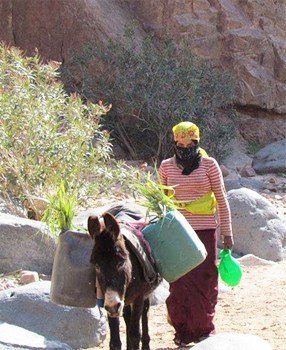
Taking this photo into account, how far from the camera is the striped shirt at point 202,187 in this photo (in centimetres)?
549

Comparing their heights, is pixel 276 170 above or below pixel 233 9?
below

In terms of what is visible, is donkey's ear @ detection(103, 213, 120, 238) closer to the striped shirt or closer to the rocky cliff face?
the striped shirt

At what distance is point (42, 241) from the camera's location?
6988 millimetres

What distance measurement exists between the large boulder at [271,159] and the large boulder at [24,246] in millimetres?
9244

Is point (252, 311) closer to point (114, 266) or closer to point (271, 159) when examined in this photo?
point (114, 266)

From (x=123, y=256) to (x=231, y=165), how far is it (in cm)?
1197

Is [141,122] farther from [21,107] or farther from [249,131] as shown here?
[21,107]

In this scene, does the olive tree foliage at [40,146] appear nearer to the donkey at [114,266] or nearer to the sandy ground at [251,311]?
the sandy ground at [251,311]

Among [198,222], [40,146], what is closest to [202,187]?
[198,222]

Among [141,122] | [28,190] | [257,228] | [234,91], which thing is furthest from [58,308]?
[234,91]

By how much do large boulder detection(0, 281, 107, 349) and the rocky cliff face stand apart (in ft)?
39.7

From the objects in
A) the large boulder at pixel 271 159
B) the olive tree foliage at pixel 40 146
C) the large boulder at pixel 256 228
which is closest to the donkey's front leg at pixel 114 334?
the olive tree foliage at pixel 40 146

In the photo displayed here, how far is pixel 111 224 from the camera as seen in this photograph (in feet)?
14.8

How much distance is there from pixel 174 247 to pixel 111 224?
1.97 ft
